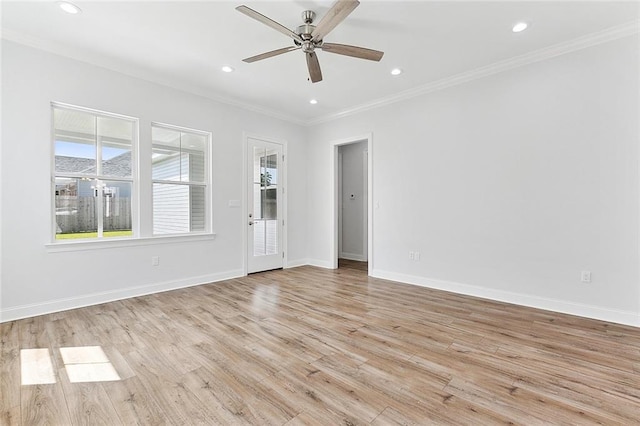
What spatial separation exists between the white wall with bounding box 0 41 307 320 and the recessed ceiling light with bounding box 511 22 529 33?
13.0ft

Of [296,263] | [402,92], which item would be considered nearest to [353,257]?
[296,263]

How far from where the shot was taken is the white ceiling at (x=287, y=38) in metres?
2.63

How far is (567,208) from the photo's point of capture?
3246 millimetres

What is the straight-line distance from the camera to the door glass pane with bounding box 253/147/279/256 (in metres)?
5.29

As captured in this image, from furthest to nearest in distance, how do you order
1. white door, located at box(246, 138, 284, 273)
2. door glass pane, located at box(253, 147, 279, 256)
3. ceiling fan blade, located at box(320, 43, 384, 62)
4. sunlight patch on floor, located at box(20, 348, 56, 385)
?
door glass pane, located at box(253, 147, 279, 256)
white door, located at box(246, 138, 284, 273)
ceiling fan blade, located at box(320, 43, 384, 62)
sunlight patch on floor, located at box(20, 348, 56, 385)

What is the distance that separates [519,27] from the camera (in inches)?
114

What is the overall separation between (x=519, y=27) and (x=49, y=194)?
5352mm

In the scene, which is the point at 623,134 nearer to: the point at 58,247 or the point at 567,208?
the point at 567,208

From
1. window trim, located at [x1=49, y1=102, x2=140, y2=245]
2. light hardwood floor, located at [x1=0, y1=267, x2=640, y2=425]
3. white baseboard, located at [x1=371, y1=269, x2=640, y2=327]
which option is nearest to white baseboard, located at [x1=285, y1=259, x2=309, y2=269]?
white baseboard, located at [x1=371, y1=269, x2=640, y2=327]

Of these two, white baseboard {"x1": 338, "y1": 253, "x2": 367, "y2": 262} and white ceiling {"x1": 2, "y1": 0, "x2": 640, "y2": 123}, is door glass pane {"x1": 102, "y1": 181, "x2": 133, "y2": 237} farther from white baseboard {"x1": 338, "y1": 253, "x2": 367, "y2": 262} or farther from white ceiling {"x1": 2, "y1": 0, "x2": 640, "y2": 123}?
white baseboard {"x1": 338, "y1": 253, "x2": 367, "y2": 262}

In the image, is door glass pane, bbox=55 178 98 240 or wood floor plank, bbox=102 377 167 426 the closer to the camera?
wood floor plank, bbox=102 377 167 426

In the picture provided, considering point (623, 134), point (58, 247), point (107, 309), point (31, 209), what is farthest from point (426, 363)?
point (31, 209)

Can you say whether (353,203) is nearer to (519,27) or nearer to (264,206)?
(264,206)

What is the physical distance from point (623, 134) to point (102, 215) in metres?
6.03
